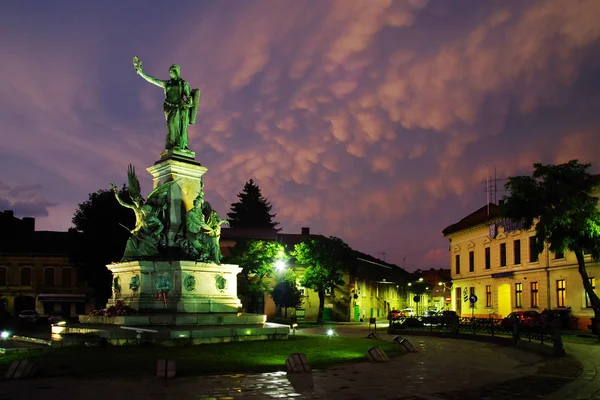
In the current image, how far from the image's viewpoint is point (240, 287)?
6216 centimetres

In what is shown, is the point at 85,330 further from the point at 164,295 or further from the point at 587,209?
the point at 587,209

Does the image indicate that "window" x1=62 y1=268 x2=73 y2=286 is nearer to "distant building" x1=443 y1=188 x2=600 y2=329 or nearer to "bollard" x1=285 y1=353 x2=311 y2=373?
"distant building" x1=443 y1=188 x2=600 y2=329

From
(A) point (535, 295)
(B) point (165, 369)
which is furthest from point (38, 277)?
(B) point (165, 369)

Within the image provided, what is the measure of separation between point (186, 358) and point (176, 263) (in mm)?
6467

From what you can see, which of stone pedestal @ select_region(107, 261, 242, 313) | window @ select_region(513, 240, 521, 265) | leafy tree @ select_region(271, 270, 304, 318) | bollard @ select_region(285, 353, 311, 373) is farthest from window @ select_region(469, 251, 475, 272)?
A: bollard @ select_region(285, 353, 311, 373)

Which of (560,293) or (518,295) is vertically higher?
(560,293)

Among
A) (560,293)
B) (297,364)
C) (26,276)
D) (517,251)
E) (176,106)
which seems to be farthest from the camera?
(26,276)

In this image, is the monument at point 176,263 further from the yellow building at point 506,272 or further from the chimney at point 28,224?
the chimney at point 28,224

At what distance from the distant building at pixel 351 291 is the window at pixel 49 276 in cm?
1942

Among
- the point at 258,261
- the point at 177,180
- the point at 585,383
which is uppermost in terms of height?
the point at 177,180

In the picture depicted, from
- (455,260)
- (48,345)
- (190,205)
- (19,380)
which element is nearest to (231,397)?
(19,380)

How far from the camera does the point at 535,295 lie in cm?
5003

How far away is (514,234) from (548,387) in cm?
4178

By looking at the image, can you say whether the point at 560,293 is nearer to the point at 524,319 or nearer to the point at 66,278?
the point at 524,319
